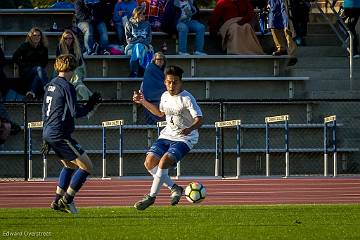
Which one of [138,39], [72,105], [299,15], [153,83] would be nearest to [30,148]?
[153,83]

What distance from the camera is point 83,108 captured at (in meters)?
16.3

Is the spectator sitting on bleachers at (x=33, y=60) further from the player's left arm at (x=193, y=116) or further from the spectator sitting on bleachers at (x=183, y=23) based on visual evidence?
the player's left arm at (x=193, y=116)

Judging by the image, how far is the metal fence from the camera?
80.1 feet

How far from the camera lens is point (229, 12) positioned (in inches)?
1049

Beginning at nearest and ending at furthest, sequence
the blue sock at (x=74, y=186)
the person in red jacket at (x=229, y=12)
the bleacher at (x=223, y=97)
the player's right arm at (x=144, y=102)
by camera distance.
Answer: the blue sock at (x=74, y=186), the player's right arm at (x=144, y=102), the bleacher at (x=223, y=97), the person in red jacket at (x=229, y=12)

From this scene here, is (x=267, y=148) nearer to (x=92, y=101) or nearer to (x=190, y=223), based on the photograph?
(x=92, y=101)

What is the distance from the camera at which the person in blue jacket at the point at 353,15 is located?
89.5ft

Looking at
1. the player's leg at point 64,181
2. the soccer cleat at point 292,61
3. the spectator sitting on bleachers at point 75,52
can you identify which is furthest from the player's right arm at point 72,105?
the soccer cleat at point 292,61

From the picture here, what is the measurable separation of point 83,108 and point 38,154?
830 cm

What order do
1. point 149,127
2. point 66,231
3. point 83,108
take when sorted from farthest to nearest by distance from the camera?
point 149,127, point 83,108, point 66,231

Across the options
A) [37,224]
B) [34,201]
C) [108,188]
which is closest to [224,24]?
[108,188]

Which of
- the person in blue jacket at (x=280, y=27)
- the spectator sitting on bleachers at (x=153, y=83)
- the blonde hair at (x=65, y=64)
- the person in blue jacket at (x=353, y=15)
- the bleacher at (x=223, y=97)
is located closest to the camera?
the blonde hair at (x=65, y=64)

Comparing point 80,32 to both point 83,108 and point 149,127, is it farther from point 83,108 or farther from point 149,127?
point 83,108

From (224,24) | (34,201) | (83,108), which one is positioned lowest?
(34,201)
